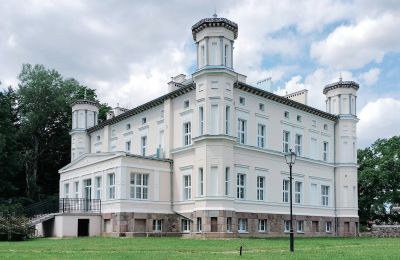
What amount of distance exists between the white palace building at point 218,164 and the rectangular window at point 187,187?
0.23 ft

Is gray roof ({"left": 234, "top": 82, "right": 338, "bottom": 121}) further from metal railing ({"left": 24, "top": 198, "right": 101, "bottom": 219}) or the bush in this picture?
the bush

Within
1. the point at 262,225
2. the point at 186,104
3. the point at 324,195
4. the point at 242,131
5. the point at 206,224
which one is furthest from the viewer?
the point at 324,195

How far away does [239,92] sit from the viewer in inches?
1529

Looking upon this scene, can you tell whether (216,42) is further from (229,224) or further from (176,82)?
(229,224)

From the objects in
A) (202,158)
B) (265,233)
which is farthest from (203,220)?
(265,233)

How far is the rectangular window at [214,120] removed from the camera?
117ft

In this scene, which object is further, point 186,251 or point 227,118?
point 227,118

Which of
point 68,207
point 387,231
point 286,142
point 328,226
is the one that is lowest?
point 387,231

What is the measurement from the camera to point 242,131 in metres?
39.0

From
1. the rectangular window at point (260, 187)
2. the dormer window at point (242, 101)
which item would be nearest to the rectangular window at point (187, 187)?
the rectangular window at point (260, 187)

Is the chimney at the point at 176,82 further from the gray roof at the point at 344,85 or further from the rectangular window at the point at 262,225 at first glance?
the gray roof at the point at 344,85

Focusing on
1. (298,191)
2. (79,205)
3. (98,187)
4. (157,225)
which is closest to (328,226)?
(298,191)

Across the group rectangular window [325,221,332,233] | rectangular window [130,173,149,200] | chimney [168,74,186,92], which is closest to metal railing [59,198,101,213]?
rectangular window [130,173,149,200]

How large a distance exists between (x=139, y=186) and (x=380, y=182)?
2910 centimetres
